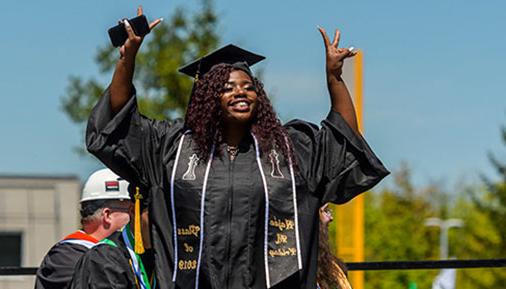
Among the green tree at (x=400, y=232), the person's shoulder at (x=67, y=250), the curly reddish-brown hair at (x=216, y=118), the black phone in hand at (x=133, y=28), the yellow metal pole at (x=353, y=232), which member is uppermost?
the black phone in hand at (x=133, y=28)

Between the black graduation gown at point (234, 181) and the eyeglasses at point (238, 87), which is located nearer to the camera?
the black graduation gown at point (234, 181)

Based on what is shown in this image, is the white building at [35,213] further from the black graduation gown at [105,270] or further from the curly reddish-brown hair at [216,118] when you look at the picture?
the curly reddish-brown hair at [216,118]

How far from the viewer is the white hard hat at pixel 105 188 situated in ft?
22.7

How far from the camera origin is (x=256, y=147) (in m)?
5.24

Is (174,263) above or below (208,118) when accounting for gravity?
below

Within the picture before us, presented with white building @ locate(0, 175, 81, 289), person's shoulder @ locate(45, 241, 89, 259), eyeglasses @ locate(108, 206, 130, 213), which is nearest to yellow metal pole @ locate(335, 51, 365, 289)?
eyeglasses @ locate(108, 206, 130, 213)

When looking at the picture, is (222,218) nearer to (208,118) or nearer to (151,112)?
(208,118)

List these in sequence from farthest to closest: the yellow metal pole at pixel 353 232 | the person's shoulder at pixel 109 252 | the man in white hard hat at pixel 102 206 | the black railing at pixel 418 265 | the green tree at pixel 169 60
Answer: the green tree at pixel 169 60, the yellow metal pole at pixel 353 232, the black railing at pixel 418 265, the man in white hard hat at pixel 102 206, the person's shoulder at pixel 109 252

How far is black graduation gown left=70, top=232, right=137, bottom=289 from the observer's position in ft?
18.1

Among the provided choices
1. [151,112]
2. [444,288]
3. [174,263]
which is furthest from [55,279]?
[151,112]

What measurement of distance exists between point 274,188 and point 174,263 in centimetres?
52

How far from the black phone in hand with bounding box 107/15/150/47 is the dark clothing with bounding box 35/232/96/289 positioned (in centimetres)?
158

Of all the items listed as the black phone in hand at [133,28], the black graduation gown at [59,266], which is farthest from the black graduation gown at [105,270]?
the black phone in hand at [133,28]

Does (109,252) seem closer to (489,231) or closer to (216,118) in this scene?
(216,118)
